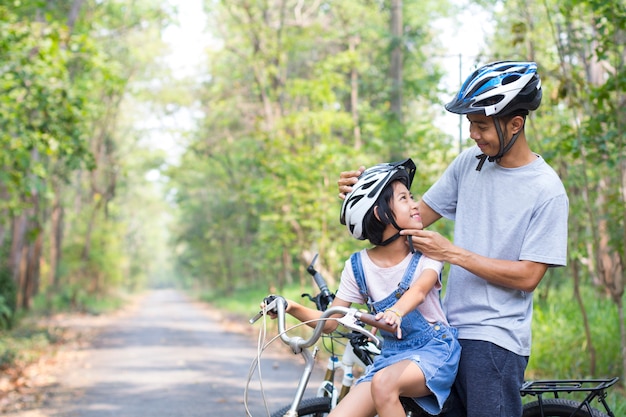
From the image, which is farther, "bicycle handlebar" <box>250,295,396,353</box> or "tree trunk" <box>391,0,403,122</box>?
"tree trunk" <box>391,0,403,122</box>

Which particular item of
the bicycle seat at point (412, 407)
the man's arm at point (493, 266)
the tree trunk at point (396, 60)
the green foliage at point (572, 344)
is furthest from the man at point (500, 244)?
the tree trunk at point (396, 60)

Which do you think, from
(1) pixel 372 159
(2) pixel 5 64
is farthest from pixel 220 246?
(2) pixel 5 64

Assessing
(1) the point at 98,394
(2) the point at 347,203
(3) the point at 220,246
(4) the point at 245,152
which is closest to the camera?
(2) the point at 347,203

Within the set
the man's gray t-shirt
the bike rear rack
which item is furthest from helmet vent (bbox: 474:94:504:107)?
the bike rear rack

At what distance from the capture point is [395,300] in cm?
313

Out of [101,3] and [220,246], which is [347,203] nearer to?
[101,3]

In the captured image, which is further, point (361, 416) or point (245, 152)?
point (245, 152)

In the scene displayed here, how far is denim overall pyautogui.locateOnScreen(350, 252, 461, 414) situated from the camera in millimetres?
3008

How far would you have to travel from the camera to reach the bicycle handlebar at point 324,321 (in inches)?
106

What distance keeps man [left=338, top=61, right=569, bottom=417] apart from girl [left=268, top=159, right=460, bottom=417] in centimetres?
9

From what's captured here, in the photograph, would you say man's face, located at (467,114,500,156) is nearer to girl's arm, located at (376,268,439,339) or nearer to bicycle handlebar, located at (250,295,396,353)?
girl's arm, located at (376,268,439,339)

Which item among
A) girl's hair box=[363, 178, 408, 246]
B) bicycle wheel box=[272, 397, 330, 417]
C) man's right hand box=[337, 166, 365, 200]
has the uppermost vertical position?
man's right hand box=[337, 166, 365, 200]

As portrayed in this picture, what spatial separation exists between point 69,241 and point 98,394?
2903 centimetres

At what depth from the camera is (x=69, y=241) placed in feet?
122
